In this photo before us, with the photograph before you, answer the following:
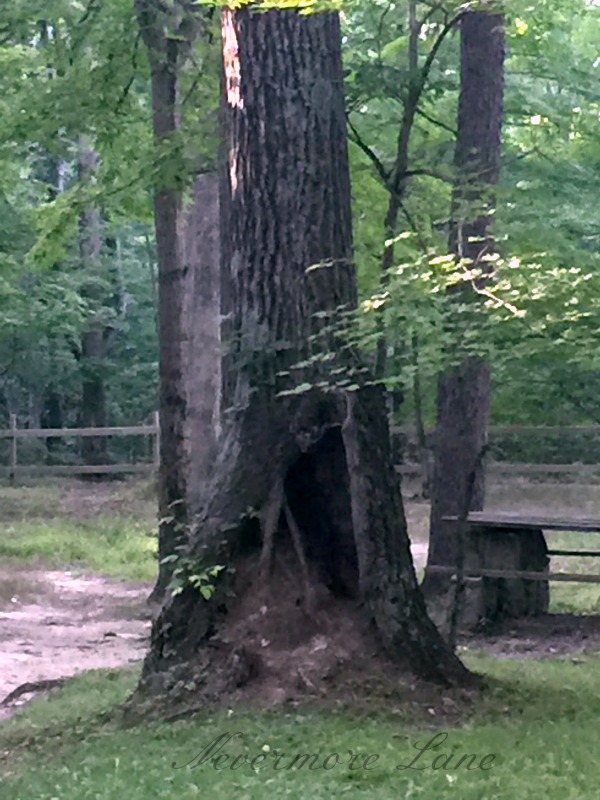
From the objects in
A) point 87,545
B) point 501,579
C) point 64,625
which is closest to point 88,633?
point 64,625

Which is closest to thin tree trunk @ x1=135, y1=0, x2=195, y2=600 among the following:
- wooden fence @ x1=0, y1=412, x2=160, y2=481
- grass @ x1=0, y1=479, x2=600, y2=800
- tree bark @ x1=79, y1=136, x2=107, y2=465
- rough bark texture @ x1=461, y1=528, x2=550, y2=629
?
rough bark texture @ x1=461, y1=528, x2=550, y2=629

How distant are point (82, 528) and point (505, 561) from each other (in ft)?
33.1

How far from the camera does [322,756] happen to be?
591 centimetres

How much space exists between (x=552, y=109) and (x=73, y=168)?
62.9 ft

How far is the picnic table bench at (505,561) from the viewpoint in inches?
426

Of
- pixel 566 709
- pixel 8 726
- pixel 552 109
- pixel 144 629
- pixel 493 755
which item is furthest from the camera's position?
pixel 552 109

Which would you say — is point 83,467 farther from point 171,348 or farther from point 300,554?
point 300,554

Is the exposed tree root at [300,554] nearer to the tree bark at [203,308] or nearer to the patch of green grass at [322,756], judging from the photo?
the patch of green grass at [322,756]

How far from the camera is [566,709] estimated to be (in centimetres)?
710

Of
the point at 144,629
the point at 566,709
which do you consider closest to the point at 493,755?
the point at 566,709

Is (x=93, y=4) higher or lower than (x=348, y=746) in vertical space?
higher

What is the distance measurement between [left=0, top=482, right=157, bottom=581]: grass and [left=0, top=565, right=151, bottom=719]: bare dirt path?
72 cm

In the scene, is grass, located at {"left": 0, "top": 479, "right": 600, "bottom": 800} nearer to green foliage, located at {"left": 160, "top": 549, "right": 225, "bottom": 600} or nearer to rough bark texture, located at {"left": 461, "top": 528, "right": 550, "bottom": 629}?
green foliage, located at {"left": 160, "top": 549, "right": 225, "bottom": 600}

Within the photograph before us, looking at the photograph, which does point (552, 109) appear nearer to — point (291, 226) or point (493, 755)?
point (291, 226)
